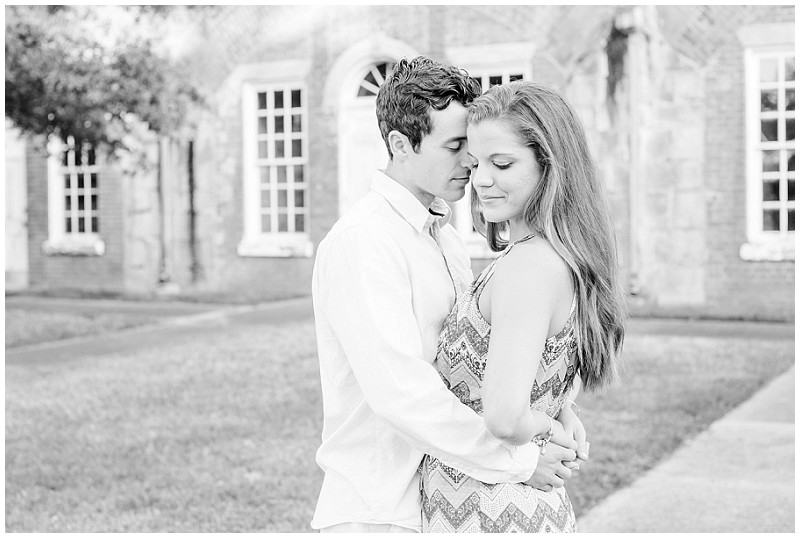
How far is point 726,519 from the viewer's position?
16.2ft

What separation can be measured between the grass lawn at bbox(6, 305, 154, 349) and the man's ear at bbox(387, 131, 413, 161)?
9.63 meters

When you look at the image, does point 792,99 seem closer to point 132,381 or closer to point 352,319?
point 132,381

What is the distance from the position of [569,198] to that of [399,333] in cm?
45

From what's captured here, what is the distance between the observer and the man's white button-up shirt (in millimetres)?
2121

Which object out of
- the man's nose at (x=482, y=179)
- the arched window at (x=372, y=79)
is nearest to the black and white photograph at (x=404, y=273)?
the man's nose at (x=482, y=179)

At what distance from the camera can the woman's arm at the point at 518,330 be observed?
2.02 meters

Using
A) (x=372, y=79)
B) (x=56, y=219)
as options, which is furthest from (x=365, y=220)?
(x=56, y=219)

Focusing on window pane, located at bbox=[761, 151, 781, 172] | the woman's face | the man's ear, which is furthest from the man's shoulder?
window pane, located at bbox=[761, 151, 781, 172]

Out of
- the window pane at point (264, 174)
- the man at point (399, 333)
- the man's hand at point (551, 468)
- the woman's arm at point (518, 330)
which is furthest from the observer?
the window pane at point (264, 174)

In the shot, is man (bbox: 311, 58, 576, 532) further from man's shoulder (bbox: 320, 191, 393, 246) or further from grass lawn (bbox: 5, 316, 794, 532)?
grass lawn (bbox: 5, 316, 794, 532)

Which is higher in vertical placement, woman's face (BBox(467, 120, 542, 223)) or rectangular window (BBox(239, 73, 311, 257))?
rectangular window (BBox(239, 73, 311, 257))

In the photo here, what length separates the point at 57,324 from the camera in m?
12.5

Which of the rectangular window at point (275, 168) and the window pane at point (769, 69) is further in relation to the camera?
the rectangular window at point (275, 168)

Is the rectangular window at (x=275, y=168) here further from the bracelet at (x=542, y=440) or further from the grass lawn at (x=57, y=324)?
the bracelet at (x=542, y=440)
